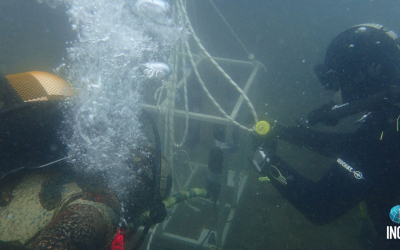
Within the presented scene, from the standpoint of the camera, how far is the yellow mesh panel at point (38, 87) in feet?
4.21

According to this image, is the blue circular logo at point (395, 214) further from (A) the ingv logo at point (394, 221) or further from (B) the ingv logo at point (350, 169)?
(B) the ingv logo at point (350, 169)

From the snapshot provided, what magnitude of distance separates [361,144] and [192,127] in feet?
7.94

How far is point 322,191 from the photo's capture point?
7.41ft

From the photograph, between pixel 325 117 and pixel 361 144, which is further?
pixel 325 117

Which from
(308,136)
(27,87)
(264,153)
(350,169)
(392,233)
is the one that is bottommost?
(264,153)

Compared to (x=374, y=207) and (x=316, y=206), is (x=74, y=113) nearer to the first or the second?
(x=316, y=206)

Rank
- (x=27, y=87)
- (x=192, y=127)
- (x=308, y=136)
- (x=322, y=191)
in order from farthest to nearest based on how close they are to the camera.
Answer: (x=192, y=127)
(x=308, y=136)
(x=322, y=191)
(x=27, y=87)

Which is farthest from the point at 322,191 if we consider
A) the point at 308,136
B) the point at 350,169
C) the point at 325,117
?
the point at 308,136

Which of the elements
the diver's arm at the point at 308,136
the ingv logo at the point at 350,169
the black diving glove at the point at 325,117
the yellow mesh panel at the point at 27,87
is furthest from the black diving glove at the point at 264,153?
the yellow mesh panel at the point at 27,87

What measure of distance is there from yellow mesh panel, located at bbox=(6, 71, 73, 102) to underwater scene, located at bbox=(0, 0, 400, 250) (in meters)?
0.01

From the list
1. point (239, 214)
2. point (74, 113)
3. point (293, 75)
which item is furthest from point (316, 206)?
point (293, 75)

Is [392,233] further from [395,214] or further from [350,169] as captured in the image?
[350,169]

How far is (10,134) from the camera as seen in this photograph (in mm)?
1091

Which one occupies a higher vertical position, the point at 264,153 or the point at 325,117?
the point at 325,117
